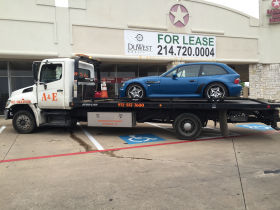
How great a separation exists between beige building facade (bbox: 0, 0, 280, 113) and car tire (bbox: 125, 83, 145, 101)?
702cm

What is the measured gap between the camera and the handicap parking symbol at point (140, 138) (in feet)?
22.1

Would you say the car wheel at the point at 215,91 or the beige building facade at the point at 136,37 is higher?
the beige building facade at the point at 136,37

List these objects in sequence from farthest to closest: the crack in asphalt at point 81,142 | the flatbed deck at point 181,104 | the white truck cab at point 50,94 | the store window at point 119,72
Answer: the store window at point 119,72 → the white truck cab at point 50,94 → the flatbed deck at point 181,104 → the crack in asphalt at point 81,142

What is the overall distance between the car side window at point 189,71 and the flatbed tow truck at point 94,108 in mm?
813

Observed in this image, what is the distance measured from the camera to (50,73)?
7.30 m

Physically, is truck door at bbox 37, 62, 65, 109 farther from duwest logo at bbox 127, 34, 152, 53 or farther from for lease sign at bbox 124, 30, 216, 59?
duwest logo at bbox 127, 34, 152, 53

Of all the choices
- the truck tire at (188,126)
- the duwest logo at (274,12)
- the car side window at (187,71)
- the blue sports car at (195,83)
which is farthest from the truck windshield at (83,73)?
the duwest logo at (274,12)

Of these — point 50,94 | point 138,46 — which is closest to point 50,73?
point 50,94

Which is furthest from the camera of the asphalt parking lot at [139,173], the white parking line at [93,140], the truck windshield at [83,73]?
the truck windshield at [83,73]

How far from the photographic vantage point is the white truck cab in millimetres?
7156

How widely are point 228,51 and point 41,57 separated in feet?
41.6

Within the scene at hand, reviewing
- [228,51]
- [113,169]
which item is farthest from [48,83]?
[228,51]

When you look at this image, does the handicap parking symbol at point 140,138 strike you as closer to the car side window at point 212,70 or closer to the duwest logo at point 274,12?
the car side window at point 212,70

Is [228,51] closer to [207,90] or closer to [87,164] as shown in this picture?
[207,90]
